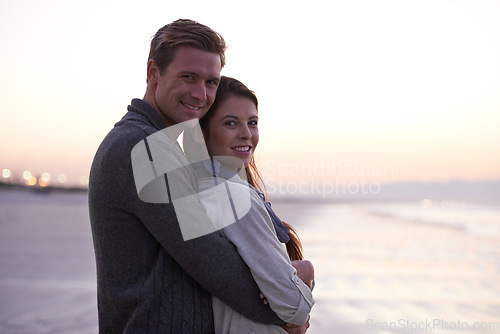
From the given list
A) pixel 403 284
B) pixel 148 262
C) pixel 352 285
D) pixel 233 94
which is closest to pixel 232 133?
pixel 233 94

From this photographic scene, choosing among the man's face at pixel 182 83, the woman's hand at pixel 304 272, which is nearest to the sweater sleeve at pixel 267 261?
the woman's hand at pixel 304 272

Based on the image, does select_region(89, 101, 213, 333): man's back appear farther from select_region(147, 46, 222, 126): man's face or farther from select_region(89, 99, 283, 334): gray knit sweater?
select_region(147, 46, 222, 126): man's face

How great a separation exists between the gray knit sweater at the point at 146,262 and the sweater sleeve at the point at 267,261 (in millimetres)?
49

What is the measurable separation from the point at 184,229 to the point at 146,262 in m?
0.22

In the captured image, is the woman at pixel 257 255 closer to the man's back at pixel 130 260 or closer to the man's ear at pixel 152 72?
the man's back at pixel 130 260

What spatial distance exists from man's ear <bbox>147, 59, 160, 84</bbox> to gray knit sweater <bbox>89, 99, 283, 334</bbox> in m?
0.50

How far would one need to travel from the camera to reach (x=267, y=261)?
194cm

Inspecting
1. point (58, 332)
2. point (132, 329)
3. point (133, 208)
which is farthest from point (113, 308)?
point (58, 332)

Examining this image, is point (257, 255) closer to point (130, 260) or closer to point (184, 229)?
point (184, 229)

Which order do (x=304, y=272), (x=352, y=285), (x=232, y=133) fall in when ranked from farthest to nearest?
(x=352, y=285) < (x=232, y=133) < (x=304, y=272)

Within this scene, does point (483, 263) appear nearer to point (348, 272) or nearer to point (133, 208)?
point (348, 272)

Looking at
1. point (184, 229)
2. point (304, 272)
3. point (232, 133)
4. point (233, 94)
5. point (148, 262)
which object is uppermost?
point (233, 94)

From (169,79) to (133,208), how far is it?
774 mm

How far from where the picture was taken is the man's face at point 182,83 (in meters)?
2.31
